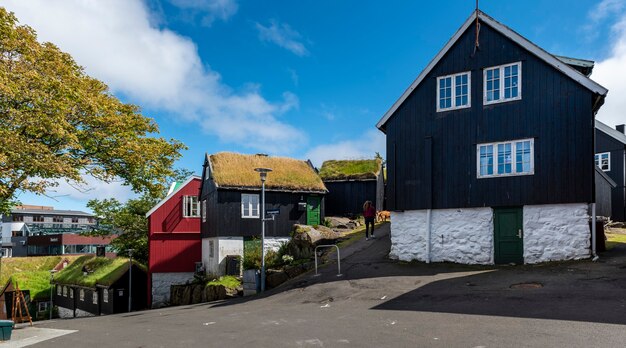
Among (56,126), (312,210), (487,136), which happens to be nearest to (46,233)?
(312,210)

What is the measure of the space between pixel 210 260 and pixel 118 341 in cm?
1764

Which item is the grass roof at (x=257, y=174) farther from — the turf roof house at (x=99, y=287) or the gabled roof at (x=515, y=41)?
the gabled roof at (x=515, y=41)

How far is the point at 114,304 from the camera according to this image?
3253 centimetres

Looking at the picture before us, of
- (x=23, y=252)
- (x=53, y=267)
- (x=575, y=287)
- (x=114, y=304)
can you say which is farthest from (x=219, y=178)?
(x=23, y=252)

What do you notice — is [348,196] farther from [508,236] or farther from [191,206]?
[508,236]

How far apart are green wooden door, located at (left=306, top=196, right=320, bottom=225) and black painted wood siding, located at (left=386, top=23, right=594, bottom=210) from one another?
1111 cm

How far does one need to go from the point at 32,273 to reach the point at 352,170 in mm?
35043

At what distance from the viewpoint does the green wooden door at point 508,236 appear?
17656mm

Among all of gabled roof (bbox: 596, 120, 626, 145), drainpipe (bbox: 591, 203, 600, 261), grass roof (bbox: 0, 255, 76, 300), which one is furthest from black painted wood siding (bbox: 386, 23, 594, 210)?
grass roof (bbox: 0, 255, 76, 300)

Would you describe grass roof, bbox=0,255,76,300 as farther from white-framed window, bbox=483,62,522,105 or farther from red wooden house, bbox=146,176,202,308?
white-framed window, bbox=483,62,522,105

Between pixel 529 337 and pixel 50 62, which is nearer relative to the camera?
pixel 529 337

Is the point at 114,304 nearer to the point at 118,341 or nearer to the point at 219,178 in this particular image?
the point at 219,178

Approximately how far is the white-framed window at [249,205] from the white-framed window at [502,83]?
15.7 metres

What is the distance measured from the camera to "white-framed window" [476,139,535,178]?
17.7 m
